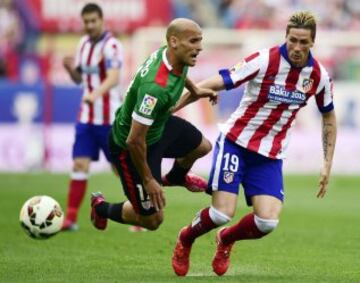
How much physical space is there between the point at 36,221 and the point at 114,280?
1.13 m

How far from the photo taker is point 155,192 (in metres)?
8.35

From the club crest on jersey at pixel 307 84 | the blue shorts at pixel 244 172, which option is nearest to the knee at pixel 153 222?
the blue shorts at pixel 244 172

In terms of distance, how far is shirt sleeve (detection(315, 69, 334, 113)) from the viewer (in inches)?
350

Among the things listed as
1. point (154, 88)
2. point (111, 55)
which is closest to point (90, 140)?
point (111, 55)

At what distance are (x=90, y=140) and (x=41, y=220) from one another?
3.50m

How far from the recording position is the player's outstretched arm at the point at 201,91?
8.62 m

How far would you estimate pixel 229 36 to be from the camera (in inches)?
998

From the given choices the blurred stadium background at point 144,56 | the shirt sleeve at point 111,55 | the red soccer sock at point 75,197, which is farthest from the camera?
the blurred stadium background at point 144,56

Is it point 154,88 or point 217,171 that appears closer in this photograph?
point 154,88

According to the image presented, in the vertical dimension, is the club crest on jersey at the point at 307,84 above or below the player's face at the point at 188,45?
below

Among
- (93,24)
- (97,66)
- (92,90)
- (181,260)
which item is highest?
(93,24)

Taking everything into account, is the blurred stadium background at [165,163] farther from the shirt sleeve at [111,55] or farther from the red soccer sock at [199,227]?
the shirt sleeve at [111,55]

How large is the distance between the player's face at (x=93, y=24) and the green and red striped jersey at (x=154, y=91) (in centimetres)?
391

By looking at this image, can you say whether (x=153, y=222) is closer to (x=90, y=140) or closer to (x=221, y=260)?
(x=221, y=260)
